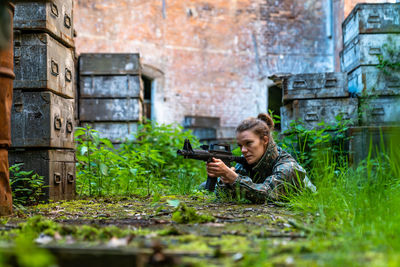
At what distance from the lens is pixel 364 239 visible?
1729mm

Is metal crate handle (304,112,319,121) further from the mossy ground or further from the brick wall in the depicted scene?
the brick wall

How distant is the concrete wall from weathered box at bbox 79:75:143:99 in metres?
4.60

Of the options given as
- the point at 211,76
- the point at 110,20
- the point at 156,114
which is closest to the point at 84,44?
the point at 110,20

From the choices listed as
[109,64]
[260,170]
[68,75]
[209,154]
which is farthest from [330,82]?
[109,64]

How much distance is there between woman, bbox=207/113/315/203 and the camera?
343 cm

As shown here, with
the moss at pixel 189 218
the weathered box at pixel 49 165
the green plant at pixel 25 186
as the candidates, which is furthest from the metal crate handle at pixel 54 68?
the moss at pixel 189 218

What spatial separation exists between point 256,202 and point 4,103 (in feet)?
7.05

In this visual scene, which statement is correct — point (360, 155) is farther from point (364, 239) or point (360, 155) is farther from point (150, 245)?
point (150, 245)

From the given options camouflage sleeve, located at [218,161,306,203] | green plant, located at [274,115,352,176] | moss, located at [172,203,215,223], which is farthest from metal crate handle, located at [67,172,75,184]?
green plant, located at [274,115,352,176]

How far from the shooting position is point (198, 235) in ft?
6.33

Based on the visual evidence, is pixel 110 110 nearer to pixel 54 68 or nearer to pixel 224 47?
pixel 54 68

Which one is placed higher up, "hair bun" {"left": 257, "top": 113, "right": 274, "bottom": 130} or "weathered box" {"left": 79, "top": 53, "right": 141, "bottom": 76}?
"weathered box" {"left": 79, "top": 53, "right": 141, "bottom": 76}

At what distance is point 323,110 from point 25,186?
14.3 ft

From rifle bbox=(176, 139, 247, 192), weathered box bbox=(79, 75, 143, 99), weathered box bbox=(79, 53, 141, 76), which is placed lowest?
rifle bbox=(176, 139, 247, 192)
